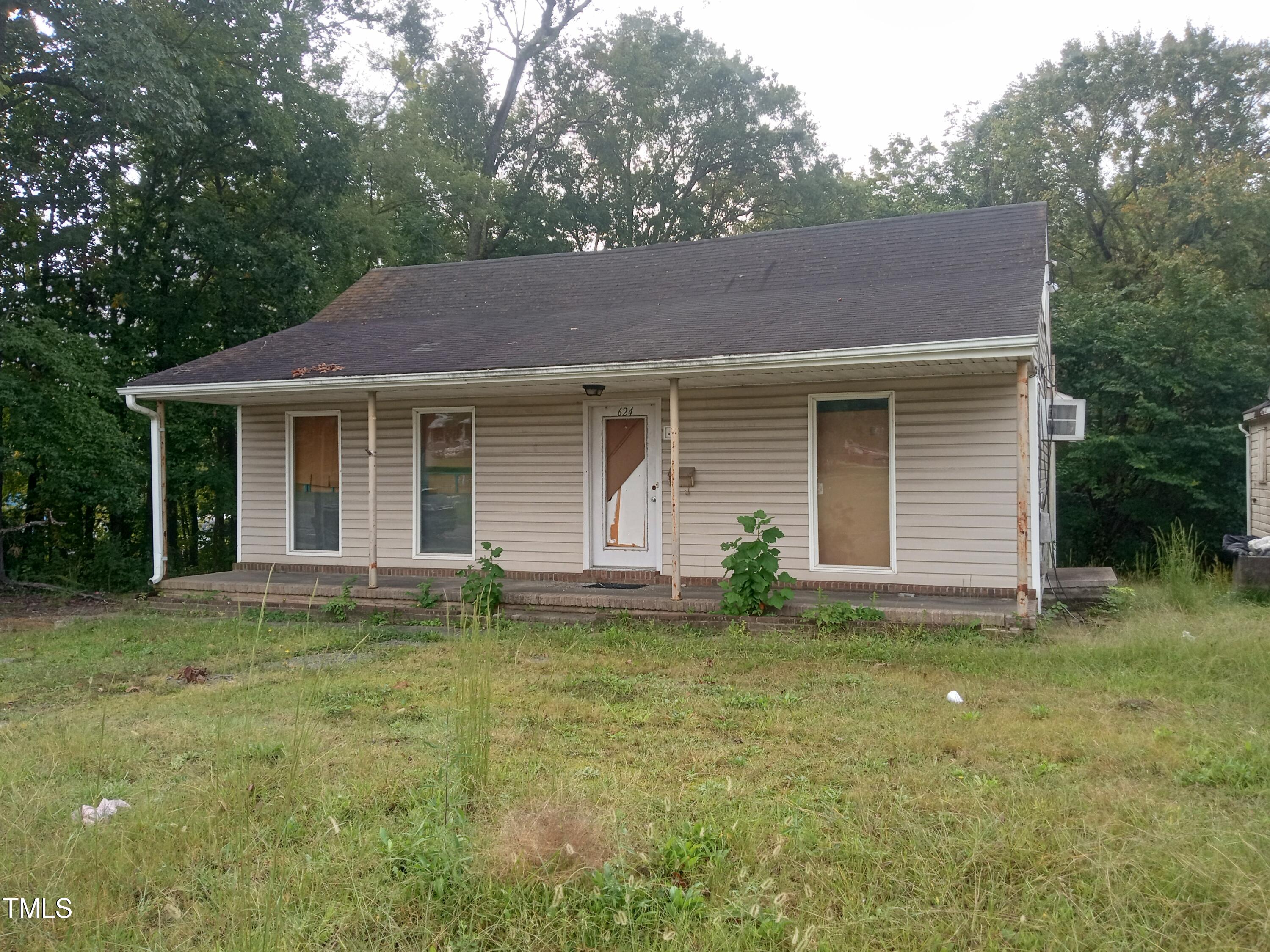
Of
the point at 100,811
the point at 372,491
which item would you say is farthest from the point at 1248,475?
the point at 100,811

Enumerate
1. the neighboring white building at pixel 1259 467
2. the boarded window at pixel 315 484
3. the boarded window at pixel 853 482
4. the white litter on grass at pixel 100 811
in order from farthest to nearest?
1. the neighboring white building at pixel 1259 467
2. the boarded window at pixel 315 484
3. the boarded window at pixel 853 482
4. the white litter on grass at pixel 100 811

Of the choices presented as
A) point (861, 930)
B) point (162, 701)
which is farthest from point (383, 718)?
point (861, 930)

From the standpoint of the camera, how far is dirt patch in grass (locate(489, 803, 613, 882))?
3.08 metres

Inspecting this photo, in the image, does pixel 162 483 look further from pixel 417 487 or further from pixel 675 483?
pixel 675 483

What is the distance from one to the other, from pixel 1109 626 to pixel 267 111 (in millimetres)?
12417

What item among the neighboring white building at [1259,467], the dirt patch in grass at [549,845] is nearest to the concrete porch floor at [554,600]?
the dirt patch in grass at [549,845]

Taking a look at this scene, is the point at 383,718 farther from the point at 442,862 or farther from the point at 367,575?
the point at 367,575

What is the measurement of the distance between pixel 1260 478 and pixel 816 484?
8.32m

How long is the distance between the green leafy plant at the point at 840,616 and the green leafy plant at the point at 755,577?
29 centimetres

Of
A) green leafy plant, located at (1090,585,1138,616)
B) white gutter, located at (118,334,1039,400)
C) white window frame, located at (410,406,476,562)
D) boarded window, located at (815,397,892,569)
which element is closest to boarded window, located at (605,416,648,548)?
white gutter, located at (118,334,1039,400)

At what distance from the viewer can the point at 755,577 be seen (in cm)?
790

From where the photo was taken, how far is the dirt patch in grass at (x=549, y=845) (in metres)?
3.08

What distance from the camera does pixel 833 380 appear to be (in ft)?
28.7

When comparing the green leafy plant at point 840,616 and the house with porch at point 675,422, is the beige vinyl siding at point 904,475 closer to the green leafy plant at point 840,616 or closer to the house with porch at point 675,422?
the house with porch at point 675,422
